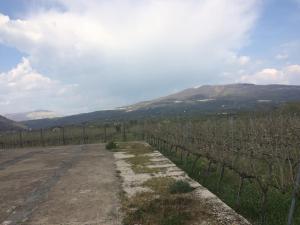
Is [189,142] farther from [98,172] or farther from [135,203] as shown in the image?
[135,203]

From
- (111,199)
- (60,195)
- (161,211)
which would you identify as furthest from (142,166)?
(161,211)

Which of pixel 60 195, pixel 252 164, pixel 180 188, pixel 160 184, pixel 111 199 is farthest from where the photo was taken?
pixel 252 164

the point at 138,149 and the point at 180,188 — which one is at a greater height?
the point at 180,188

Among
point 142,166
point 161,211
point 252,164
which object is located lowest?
point 142,166

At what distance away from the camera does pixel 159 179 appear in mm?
8953

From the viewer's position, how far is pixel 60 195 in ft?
26.0

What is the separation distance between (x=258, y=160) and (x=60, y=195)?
20.0 ft

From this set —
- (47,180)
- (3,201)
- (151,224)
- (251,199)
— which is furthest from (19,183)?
(251,199)

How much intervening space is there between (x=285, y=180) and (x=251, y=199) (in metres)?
1.49

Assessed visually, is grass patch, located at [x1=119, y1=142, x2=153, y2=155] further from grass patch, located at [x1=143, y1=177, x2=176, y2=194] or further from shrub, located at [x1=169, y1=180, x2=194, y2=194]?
shrub, located at [x1=169, y1=180, x2=194, y2=194]

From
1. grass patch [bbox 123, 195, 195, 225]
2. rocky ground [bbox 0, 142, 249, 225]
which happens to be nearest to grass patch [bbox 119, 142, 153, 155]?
rocky ground [bbox 0, 142, 249, 225]

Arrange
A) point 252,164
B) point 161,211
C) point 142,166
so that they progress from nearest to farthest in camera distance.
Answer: point 161,211 < point 252,164 < point 142,166

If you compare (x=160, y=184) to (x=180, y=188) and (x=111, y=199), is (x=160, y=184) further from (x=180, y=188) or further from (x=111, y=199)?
(x=111, y=199)

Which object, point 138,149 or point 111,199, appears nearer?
point 111,199
